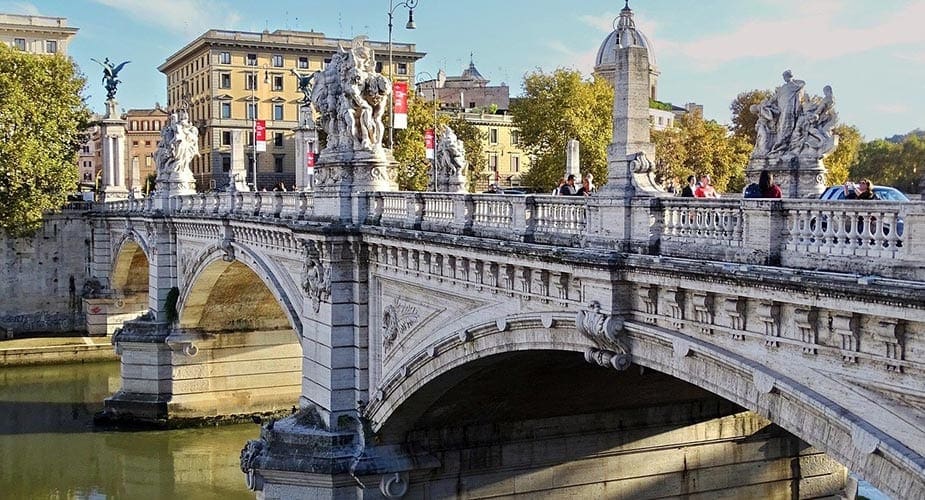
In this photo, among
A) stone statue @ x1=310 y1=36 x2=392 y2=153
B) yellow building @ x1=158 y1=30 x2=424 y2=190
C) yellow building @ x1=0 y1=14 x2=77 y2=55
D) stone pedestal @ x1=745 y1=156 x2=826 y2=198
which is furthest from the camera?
Answer: yellow building @ x1=0 y1=14 x2=77 y2=55

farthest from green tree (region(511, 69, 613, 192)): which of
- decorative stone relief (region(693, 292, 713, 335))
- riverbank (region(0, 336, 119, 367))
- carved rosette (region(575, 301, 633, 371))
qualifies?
decorative stone relief (region(693, 292, 713, 335))

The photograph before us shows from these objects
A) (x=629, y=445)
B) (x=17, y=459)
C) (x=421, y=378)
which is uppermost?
(x=421, y=378)

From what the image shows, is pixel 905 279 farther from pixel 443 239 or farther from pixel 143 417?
pixel 143 417

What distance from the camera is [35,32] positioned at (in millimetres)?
87062

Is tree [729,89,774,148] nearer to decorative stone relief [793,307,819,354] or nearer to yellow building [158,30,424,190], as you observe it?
yellow building [158,30,424,190]

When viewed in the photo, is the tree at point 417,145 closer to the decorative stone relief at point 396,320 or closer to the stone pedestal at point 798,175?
the decorative stone relief at point 396,320

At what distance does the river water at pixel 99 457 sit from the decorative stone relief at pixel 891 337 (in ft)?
75.8

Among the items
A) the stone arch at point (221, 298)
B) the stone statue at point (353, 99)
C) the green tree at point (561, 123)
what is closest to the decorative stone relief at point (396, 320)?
the stone statue at point (353, 99)

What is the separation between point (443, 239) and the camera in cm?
1709

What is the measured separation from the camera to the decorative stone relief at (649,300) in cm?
1251

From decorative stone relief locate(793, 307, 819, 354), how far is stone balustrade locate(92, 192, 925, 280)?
1.38ft

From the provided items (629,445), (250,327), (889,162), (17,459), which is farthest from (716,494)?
(889,162)

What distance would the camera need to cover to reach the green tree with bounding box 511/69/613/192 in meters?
51.1

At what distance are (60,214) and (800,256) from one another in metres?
48.7
